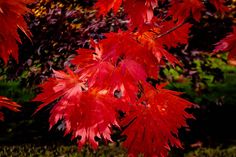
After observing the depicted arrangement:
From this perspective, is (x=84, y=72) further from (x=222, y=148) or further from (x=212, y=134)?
(x=212, y=134)

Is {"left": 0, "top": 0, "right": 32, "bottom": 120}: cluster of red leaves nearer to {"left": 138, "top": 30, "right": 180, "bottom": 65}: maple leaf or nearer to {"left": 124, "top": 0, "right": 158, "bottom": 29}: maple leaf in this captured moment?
{"left": 124, "top": 0, "right": 158, "bottom": 29}: maple leaf

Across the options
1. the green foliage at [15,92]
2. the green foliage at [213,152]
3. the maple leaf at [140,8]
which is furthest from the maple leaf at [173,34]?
the green foliage at [15,92]

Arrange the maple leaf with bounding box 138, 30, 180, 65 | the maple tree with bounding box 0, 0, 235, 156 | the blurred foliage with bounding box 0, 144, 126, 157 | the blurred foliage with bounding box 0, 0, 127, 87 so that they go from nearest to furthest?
the maple tree with bounding box 0, 0, 235, 156 < the maple leaf with bounding box 138, 30, 180, 65 < the blurred foliage with bounding box 0, 0, 127, 87 < the blurred foliage with bounding box 0, 144, 126, 157

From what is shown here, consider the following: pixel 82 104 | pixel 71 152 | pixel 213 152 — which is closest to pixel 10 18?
pixel 82 104

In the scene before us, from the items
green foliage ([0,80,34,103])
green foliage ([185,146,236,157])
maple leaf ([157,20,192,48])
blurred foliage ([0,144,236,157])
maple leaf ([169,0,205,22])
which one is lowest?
green foliage ([185,146,236,157])

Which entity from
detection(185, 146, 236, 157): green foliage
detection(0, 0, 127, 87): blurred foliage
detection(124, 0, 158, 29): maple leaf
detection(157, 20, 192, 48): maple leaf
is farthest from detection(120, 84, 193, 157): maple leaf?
detection(185, 146, 236, 157): green foliage

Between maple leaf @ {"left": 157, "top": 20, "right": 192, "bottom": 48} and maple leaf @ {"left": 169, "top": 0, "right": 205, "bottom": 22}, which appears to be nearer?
maple leaf @ {"left": 169, "top": 0, "right": 205, "bottom": 22}

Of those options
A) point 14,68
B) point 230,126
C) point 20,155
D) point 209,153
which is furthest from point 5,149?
point 230,126
